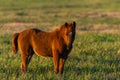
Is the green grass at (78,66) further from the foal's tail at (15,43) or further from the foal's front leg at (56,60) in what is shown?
the foal's tail at (15,43)

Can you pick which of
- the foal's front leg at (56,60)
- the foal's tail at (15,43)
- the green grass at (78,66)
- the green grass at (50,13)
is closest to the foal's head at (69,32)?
the foal's front leg at (56,60)

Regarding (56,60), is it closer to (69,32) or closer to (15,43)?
(69,32)

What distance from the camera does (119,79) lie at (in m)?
8.43

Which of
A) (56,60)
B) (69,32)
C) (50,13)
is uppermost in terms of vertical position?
(69,32)

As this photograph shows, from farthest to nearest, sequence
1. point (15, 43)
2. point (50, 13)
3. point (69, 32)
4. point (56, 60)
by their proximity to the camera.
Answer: point (50, 13)
point (15, 43)
point (56, 60)
point (69, 32)

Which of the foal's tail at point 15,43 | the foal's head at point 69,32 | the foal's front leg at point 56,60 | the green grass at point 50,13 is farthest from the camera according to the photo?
the green grass at point 50,13

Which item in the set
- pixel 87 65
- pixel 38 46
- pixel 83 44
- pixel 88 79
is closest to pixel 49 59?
pixel 87 65

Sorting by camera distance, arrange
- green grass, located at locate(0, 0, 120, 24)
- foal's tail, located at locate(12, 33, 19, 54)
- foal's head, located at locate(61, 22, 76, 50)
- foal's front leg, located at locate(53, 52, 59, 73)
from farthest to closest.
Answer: green grass, located at locate(0, 0, 120, 24) → foal's tail, located at locate(12, 33, 19, 54) → foal's front leg, located at locate(53, 52, 59, 73) → foal's head, located at locate(61, 22, 76, 50)

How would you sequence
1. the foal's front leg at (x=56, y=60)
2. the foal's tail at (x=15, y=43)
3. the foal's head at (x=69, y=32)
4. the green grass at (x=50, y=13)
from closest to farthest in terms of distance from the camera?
the foal's head at (x=69, y=32)
the foal's front leg at (x=56, y=60)
the foal's tail at (x=15, y=43)
the green grass at (x=50, y=13)

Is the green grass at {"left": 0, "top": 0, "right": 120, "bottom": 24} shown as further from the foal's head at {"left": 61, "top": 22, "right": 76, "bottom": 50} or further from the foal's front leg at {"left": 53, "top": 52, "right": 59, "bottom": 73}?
the foal's head at {"left": 61, "top": 22, "right": 76, "bottom": 50}

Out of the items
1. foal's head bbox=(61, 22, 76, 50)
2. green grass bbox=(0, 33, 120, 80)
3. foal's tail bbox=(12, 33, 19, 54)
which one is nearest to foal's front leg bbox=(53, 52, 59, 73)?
green grass bbox=(0, 33, 120, 80)

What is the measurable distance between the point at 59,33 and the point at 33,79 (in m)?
1.17

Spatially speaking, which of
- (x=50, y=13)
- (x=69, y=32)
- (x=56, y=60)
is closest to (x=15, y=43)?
(x=56, y=60)

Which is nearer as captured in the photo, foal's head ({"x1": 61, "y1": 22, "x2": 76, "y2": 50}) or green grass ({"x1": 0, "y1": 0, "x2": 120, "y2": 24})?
foal's head ({"x1": 61, "y1": 22, "x2": 76, "y2": 50})
